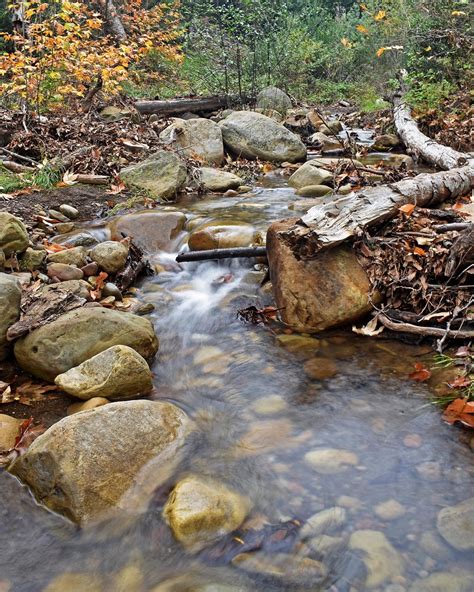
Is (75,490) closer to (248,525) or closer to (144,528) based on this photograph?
(144,528)

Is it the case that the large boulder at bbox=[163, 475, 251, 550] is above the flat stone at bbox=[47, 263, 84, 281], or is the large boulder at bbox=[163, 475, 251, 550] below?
below

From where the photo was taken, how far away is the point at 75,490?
248 cm

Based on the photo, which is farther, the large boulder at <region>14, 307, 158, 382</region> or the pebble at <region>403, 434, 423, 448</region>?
the large boulder at <region>14, 307, 158, 382</region>

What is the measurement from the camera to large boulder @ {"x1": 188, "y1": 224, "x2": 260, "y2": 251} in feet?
18.1

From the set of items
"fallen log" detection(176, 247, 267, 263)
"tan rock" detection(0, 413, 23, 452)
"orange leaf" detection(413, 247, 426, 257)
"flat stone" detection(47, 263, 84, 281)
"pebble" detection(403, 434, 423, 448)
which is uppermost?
"orange leaf" detection(413, 247, 426, 257)

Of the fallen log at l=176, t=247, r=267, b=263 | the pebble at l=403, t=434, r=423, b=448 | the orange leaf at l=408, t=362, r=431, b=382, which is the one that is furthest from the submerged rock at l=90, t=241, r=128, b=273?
the pebble at l=403, t=434, r=423, b=448

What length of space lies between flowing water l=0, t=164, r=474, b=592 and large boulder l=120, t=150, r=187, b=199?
11.9ft

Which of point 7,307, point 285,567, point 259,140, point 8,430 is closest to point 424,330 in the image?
point 285,567

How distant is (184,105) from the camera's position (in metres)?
13.7

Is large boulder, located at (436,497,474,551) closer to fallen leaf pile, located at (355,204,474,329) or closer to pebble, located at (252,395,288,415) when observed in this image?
pebble, located at (252,395,288,415)

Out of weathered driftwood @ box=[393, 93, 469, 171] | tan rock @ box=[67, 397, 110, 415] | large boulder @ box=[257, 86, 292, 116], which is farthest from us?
large boulder @ box=[257, 86, 292, 116]

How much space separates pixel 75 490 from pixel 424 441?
1.89 m

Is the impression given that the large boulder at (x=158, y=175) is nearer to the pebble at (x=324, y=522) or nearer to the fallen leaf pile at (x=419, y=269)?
the fallen leaf pile at (x=419, y=269)

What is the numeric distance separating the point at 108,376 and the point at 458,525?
2.13 metres
